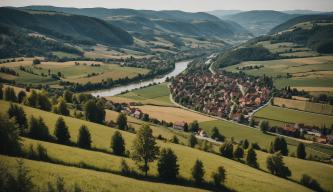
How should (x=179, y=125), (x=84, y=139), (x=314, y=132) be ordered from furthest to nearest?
(x=314, y=132), (x=179, y=125), (x=84, y=139)

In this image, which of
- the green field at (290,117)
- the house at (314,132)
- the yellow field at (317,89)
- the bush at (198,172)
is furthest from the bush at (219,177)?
the yellow field at (317,89)

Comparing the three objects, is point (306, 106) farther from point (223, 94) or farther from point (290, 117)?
point (223, 94)

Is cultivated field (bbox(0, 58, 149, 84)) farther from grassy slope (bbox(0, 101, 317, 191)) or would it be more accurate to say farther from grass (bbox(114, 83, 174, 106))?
grassy slope (bbox(0, 101, 317, 191))

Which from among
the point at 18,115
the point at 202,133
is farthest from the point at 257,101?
the point at 18,115

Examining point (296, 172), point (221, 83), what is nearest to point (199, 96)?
point (221, 83)

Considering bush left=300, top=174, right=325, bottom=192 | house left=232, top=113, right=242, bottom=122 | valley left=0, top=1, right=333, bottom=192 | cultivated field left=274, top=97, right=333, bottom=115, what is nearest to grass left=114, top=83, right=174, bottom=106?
valley left=0, top=1, right=333, bottom=192

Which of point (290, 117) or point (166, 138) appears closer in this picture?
point (166, 138)

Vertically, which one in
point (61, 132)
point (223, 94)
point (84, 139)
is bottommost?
point (223, 94)
